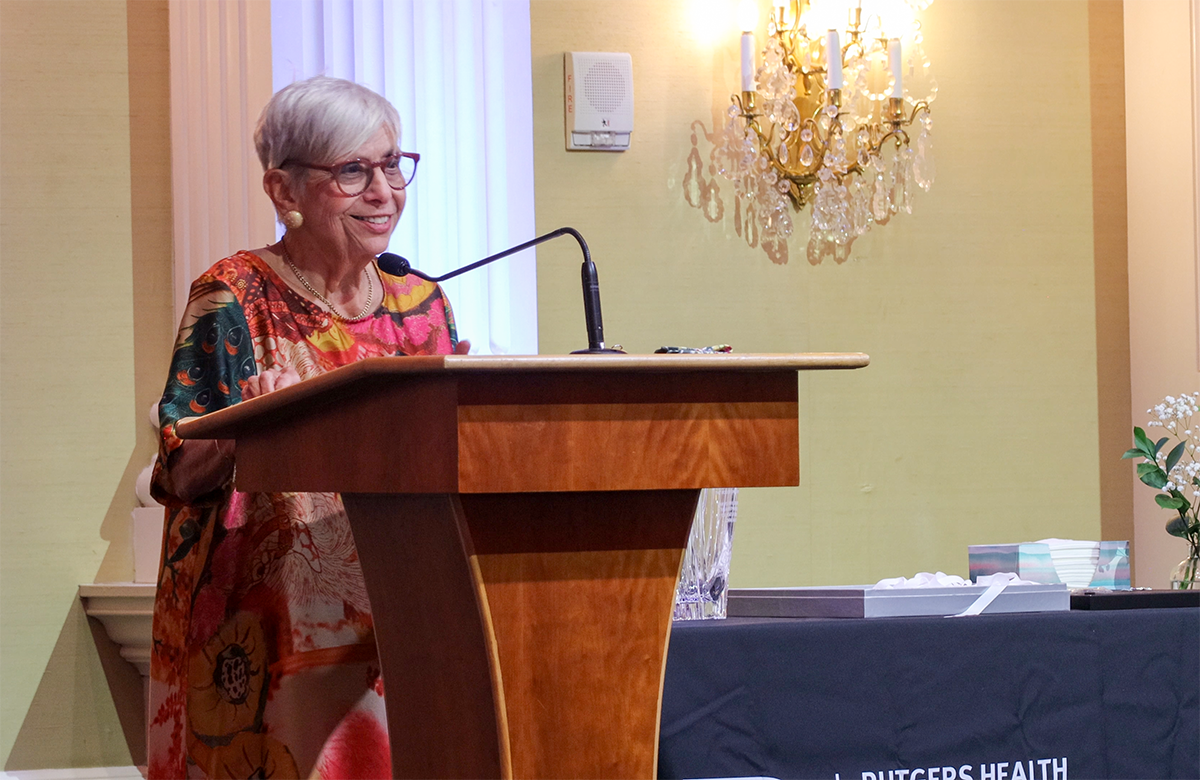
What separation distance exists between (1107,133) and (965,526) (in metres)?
1.22

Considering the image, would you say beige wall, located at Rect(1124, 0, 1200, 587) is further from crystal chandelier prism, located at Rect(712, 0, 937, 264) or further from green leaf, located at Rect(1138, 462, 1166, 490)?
green leaf, located at Rect(1138, 462, 1166, 490)

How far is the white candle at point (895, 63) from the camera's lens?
3.28 meters

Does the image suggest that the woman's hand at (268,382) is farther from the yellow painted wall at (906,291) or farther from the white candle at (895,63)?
the white candle at (895,63)

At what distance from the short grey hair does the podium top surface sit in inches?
21.7

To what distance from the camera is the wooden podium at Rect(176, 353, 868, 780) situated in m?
0.85

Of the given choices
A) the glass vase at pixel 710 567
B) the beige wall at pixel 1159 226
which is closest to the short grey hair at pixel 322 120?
the glass vase at pixel 710 567

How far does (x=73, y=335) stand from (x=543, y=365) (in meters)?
2.44

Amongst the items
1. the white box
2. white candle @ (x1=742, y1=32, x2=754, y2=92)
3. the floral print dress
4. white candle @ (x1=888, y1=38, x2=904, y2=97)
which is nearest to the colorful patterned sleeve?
the floral print dress

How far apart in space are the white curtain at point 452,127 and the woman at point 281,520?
166cm

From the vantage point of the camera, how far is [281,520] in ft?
4.51

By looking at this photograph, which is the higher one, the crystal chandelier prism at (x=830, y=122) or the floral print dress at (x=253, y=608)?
the crystal chandelier prism at (x=830, y=122)

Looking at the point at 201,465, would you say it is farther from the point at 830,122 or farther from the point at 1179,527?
the point at 830,122

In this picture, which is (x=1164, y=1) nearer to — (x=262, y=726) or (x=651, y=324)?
(x=651, y=324)

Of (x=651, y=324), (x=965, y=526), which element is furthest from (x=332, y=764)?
(x=965, y=526)
